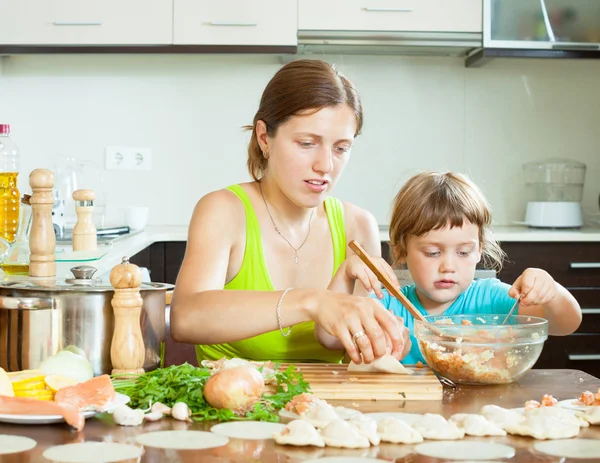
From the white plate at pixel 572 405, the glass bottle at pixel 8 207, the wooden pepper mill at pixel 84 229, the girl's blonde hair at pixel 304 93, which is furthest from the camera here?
the wooden pepper mill at pixel 84 229

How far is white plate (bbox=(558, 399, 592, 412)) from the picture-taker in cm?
111

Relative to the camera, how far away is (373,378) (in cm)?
124

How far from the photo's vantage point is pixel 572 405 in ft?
3.71

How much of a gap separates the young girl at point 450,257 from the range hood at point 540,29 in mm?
1724

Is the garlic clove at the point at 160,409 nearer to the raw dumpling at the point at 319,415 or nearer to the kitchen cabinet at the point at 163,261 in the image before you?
the raw dumpling at the point at 319,415

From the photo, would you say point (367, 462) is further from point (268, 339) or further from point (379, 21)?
point (379, 21)

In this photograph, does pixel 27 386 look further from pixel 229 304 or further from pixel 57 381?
pixel 229 304

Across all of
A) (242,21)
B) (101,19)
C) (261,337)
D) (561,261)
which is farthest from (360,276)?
(101,19)

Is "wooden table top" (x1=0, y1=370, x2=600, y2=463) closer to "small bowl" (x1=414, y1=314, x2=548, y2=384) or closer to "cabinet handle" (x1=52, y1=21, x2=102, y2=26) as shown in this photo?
"small bowl" (x1=414, y1=314, x2=548, y2=384)

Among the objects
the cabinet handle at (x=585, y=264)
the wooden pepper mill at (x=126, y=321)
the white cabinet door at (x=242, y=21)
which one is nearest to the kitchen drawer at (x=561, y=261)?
the cabinet handle at (x=585, y=264)

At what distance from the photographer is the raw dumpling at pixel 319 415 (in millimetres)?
990

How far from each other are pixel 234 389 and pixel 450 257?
2.71 feet

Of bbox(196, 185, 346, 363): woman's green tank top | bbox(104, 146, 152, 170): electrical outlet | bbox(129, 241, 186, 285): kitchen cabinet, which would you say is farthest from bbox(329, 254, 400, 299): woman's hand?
bbox(104, 146, 152, 170): electrical outlet

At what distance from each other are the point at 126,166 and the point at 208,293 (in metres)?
2.40
